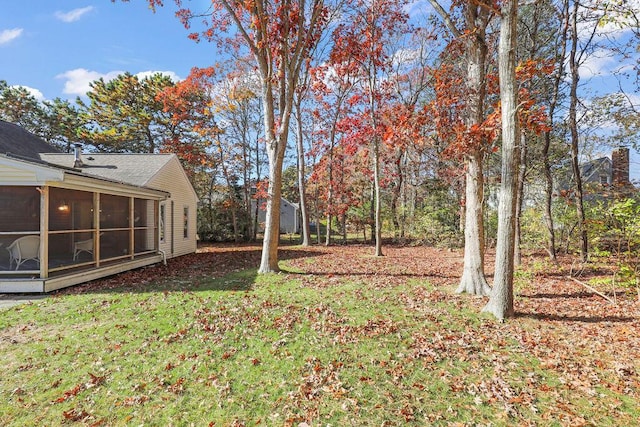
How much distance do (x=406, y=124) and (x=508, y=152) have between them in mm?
2935

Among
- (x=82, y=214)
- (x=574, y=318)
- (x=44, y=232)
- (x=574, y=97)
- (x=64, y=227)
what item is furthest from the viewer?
(x=82, y=214)

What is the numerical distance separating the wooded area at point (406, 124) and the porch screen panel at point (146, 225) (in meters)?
4.62

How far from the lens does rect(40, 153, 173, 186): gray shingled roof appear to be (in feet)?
38.9

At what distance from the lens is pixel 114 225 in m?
11.2

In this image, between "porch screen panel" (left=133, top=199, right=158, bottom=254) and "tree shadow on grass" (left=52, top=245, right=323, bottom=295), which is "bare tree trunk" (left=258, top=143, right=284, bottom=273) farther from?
"porch screen panel" (left=133, top=199, right=158, bottom=254)

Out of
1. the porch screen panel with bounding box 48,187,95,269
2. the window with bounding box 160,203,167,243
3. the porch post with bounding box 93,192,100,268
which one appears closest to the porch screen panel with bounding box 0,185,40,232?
the porch screen panel with bounding box 48,187,95,269

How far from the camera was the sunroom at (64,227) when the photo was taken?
7453mm

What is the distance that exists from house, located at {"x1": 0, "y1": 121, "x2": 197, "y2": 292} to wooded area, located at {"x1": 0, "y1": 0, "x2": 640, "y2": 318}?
468 centimetres

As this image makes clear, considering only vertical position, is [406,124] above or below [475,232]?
above

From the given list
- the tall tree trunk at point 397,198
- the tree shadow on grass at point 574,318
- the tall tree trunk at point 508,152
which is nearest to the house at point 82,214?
the tall tree trunk at point 508,152

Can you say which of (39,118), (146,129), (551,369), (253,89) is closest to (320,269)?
(551,369)

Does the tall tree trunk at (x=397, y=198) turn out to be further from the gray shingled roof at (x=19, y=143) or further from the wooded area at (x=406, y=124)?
the gray shingled roof at (x=19, y=143)

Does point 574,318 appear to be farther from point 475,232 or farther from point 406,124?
point 406,124

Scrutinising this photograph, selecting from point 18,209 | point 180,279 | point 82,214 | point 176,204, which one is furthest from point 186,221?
point 180,279
